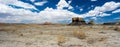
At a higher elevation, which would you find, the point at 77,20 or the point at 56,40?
the point at 77,20

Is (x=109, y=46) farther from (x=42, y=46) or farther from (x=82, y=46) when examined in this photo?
(x=42, y=46)

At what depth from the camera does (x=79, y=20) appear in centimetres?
6344

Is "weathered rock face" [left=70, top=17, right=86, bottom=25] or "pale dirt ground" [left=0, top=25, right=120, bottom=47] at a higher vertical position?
"weathered rock face" [left=70, top=17, right=86, bottom=25]

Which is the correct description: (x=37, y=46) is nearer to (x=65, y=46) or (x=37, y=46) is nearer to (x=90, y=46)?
(x=65, y=46)

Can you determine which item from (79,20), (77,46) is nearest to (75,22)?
(79,20)

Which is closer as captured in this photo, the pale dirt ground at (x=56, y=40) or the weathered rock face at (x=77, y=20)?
the pale dirt ground at (x=56, y=40)

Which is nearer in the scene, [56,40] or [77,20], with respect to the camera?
[56,40]

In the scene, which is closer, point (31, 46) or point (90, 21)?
point (31, 46)

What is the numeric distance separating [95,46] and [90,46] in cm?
32

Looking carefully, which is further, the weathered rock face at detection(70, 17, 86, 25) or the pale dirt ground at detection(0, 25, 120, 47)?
the weathered rock face at detection(70, 17, 86, 25)

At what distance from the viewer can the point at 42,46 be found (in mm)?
13133

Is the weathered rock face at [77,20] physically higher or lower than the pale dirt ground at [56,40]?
higher

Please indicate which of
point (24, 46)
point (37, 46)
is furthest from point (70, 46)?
point (24, 46)

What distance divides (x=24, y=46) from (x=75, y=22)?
5038 centimetres
